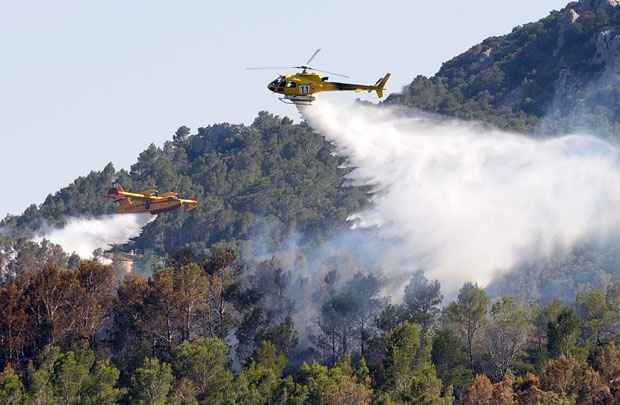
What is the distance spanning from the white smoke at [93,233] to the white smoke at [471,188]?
1347 inches

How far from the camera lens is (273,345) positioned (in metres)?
96.8

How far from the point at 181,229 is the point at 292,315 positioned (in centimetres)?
8291

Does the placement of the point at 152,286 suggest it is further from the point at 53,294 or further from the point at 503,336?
the point at 503,336

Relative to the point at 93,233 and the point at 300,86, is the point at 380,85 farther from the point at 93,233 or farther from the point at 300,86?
the point at 93,233

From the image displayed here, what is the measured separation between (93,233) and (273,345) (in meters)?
80.2

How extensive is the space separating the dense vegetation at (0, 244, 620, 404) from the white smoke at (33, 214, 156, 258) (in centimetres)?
5601

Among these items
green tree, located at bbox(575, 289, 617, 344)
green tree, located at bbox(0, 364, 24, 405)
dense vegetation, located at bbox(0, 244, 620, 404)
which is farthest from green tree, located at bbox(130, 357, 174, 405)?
green tree, located at bbox(575, 289, 617, 344)

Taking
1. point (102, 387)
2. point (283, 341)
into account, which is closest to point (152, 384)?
point (102, 387)

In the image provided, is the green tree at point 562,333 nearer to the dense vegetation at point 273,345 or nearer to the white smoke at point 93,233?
the dense vegetation at point 273,345

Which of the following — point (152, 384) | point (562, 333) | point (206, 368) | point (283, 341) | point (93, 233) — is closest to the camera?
point (152, 384)

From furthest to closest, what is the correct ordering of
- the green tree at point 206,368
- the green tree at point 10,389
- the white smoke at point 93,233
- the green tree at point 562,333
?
the white smoke at point 93,233
the green tree at point 562,333
the green tree at point 206,368
the green tree at point 10,389

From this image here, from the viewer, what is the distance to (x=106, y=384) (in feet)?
292

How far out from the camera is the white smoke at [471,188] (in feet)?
420

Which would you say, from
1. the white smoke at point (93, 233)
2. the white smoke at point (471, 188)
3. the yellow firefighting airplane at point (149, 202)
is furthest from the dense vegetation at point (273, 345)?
the white smoke at point (93, 233)
